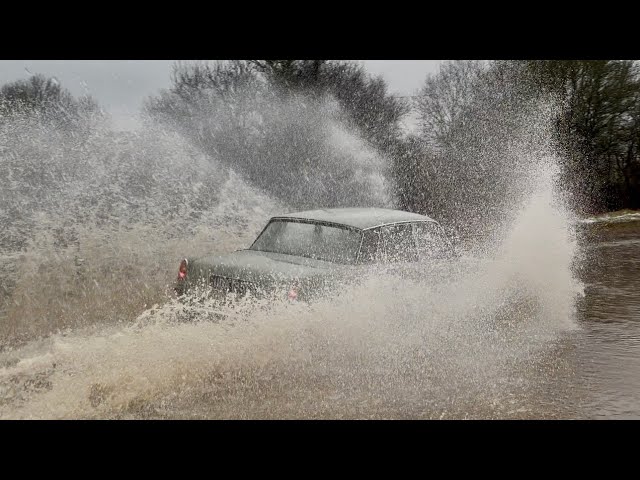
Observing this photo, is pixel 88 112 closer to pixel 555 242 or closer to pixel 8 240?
pixel 8 240

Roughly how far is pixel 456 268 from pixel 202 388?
3581mm

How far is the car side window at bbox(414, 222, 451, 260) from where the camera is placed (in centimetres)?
693

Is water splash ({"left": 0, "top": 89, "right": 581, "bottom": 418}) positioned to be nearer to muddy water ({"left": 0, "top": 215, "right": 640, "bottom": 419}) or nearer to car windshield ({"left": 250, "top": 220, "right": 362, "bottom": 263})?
muddy water ({"left": 0, "top": 215, "right": 640, "bottom": 419})

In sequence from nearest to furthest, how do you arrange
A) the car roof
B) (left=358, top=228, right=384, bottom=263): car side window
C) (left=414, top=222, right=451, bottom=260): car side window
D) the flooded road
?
1. the flooded road
2. (left=358, top=228, right=384, bottom=263): car side window
3. the car roof
4. (left=414, top=222, right=451, bottom=260): car side window

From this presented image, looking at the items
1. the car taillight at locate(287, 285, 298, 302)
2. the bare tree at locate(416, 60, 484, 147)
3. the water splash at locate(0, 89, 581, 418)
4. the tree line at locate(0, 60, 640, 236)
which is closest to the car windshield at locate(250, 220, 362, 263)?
the water splash at locate(0, 89, 581, 418)

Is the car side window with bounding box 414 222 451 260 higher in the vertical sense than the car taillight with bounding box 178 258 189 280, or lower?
higher

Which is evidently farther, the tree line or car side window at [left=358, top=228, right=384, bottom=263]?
the tree line

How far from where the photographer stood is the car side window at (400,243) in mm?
6344

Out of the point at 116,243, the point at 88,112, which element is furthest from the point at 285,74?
the point at 116,243

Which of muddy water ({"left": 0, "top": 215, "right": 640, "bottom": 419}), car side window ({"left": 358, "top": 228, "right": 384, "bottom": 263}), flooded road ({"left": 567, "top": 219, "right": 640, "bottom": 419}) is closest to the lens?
muddy water ({"left": 0, "top": 215, "right": 640, "bottom": 419})

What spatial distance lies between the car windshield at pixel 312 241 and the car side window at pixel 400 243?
0.41 m

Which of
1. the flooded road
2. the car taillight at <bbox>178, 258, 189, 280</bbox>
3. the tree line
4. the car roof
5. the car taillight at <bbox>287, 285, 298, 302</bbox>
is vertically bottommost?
the flooded road

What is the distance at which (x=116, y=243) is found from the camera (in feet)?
33.3

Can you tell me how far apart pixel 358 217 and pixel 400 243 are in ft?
1.74
